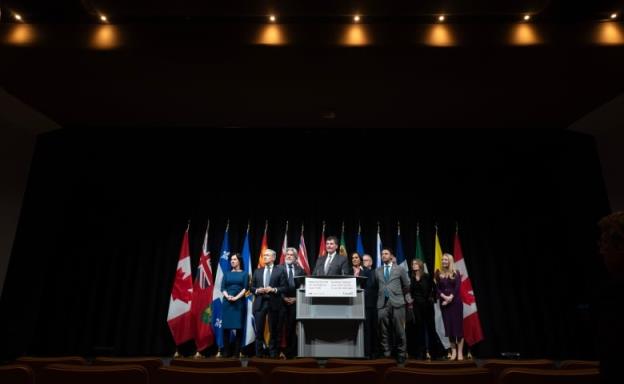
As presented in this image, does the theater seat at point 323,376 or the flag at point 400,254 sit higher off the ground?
the flag at point 400,254

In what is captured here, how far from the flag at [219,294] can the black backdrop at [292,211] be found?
31 centimetres

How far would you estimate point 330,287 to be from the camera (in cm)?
481

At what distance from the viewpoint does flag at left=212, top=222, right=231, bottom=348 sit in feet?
20.1

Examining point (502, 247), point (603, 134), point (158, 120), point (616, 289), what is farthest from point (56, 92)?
point (603, 134)

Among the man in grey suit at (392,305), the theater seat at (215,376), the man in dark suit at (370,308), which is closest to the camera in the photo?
the theater seat at (215,376)

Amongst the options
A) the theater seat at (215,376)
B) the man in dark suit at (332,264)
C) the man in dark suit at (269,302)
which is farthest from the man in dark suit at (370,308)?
the theater seat at (215,376)

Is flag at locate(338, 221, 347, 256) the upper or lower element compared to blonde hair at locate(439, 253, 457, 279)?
upper

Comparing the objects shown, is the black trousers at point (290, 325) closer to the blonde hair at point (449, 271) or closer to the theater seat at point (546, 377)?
the blonde hair at point (449, 271)

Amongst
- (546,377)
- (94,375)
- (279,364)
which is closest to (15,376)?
(94,375)

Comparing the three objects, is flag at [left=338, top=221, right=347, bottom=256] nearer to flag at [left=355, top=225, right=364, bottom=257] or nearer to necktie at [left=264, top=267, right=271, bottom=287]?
flag at [left=355, top=225, right=364, bottom=257]

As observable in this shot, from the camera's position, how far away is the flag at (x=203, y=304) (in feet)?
20.2

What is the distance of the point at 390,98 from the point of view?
530 cm

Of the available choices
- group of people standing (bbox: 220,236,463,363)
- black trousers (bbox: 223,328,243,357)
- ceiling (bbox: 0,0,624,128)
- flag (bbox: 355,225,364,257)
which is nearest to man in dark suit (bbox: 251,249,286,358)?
group of people standing (bbox: 220,236,463,363)

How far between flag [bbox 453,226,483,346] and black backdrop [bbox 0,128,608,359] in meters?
0.50
